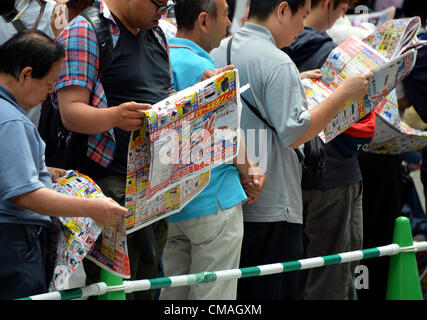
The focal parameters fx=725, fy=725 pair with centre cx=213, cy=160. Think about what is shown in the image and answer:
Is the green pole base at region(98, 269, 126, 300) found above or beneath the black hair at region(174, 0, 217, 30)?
beneath

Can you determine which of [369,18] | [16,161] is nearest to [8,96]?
[16,161]

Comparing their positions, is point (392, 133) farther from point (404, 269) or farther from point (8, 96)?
point (8, 96)

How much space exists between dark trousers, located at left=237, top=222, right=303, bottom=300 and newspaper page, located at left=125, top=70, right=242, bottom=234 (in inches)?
23.1

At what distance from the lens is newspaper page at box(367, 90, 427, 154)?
13.0 feet

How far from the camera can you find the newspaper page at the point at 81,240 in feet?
7.80

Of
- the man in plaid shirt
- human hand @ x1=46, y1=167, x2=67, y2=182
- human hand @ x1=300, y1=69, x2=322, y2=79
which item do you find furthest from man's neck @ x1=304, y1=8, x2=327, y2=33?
human hand @ x1=46, y1=167, x2=67, y2=182

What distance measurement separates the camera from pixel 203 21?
3.23 m

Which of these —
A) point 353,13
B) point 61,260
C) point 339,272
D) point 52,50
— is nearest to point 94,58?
point 52,50

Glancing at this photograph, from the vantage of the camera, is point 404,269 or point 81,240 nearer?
point 81,240

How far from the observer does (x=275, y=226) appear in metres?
3.27

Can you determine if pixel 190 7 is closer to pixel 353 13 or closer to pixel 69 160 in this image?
pixel 69 160

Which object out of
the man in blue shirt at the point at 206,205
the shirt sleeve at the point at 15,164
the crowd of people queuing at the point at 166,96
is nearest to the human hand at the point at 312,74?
the crowd of people queuing at the point at 166,96

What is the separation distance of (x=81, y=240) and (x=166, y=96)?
2.45ft

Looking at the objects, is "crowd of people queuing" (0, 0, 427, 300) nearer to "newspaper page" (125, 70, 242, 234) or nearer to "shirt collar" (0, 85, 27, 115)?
"shirt collar" (0, 85, 27, 115)
